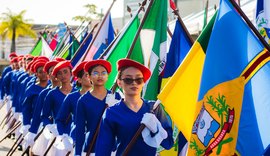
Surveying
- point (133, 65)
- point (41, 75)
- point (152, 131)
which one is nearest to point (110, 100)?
point (133, 65)

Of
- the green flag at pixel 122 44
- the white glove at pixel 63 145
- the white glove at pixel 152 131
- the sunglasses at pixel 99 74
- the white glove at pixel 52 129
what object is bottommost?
the white glove at pixel 63 145

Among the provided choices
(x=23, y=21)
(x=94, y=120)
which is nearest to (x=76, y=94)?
(x=94, y=120)

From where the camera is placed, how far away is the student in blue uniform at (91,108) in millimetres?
6426

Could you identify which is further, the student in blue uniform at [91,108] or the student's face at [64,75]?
the student's face at [64,75]

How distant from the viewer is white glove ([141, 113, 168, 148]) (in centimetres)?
476

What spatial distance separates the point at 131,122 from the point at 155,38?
2575 millimetres

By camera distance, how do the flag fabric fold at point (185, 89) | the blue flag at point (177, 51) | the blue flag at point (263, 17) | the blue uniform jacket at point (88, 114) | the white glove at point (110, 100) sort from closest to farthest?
the flag fabric fold at point (185, 89) < the white glove at point (110, 100) < the blue uniform jacket at point (88, 114) < the blue flag at point (177, 51) < the blue flag at point (263, 17)

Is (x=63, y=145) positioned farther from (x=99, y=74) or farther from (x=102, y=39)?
(x=102, y=39)

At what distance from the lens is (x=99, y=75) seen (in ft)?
21.5

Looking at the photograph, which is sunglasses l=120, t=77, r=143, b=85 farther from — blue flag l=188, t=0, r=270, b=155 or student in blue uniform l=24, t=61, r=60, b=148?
student in blue uniform l=24, t=61, r=60, b=148

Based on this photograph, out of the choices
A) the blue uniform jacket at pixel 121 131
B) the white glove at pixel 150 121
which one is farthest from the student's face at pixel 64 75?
the white glove at pixel 150 121

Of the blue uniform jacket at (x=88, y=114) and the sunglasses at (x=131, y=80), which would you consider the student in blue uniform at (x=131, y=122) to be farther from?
the blue uniform jacket at (x=88, y=114)

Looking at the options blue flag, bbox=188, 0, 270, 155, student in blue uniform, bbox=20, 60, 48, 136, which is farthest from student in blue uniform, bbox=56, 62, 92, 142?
blue flag, bbox=188, 0, 270, 155

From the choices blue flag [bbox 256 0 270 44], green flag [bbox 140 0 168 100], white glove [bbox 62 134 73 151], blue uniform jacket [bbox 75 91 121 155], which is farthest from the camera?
white glove [bbox 62 134 73 151]
